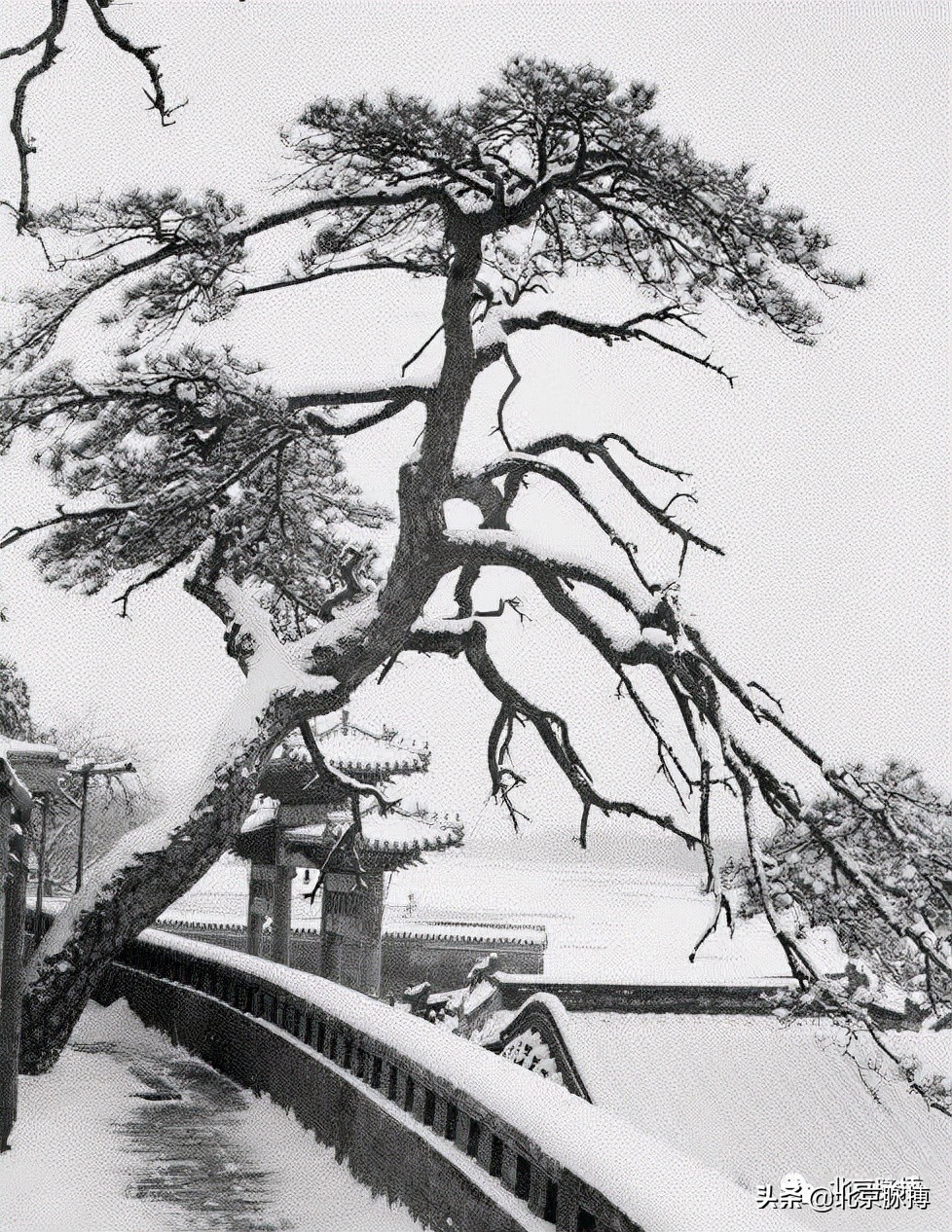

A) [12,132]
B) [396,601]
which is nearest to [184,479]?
[396,601]

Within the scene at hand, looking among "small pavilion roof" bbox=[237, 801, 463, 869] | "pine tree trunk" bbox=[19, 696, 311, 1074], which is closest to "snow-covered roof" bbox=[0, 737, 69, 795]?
"pine tree trunk" bbox=[19, 696, 311, 1074]

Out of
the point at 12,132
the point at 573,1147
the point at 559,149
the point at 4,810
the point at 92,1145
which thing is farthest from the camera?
the point at 559,149

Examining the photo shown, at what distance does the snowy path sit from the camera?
6.53m

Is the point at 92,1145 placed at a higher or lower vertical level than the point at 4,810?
lower

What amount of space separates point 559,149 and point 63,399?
4272mm

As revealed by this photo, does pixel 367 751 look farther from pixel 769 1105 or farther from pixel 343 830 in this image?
pixel 769 1105

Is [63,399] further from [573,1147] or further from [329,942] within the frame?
[329,942]

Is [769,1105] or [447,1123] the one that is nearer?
[447,1123]

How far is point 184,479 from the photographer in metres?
10.1

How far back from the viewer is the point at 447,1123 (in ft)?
18.9

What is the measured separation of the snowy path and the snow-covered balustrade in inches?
7.1

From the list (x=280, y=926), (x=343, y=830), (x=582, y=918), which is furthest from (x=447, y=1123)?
(x=582, y=918)

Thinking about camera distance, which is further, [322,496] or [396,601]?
[322,496]

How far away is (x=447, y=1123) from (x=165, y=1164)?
107 inches
